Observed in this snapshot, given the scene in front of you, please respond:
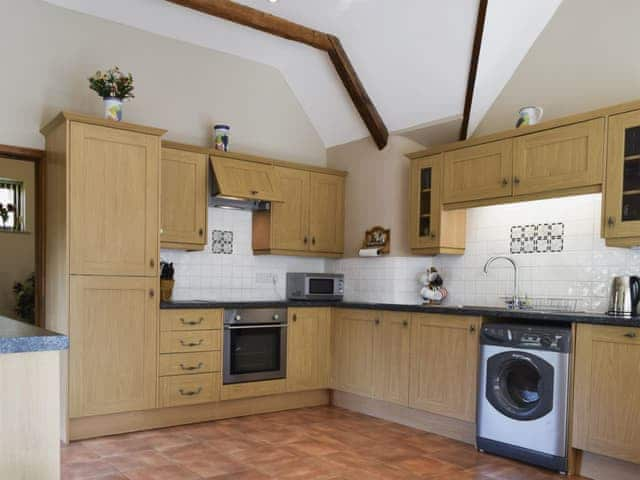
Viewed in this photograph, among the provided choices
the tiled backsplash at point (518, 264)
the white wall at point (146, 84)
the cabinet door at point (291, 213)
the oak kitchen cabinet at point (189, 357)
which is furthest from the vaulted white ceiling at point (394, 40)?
the oak kitchen cabinet at point (189, 357)

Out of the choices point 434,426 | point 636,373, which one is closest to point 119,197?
point 434,426

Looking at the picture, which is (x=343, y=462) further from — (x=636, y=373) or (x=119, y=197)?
(x=119, y=197)

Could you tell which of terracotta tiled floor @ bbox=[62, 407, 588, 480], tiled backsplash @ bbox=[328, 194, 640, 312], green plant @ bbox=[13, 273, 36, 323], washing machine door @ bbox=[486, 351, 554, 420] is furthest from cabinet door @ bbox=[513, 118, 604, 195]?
green plant @ bbox=[13, 273, 36, 323]

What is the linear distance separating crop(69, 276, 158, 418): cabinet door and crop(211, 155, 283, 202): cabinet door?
3.45 feet

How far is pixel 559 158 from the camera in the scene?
3.47 meters

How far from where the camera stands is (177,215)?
432 centimetres

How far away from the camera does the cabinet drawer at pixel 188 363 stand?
153 inches

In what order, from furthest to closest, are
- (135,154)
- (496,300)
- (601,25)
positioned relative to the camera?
(496,300) → (135,154) → (601,25)

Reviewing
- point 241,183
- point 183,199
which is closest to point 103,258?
point 183,199

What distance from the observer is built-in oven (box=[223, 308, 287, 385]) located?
421 centimetres

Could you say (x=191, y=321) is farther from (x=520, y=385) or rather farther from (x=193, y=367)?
(x=520, y=385)

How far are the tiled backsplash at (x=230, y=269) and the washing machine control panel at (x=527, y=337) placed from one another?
226 cm

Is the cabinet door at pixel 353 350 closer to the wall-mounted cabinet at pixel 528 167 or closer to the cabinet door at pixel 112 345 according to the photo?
the wall-mounted cabinet at pixel 528 167

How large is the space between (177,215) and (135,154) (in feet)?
2.18
